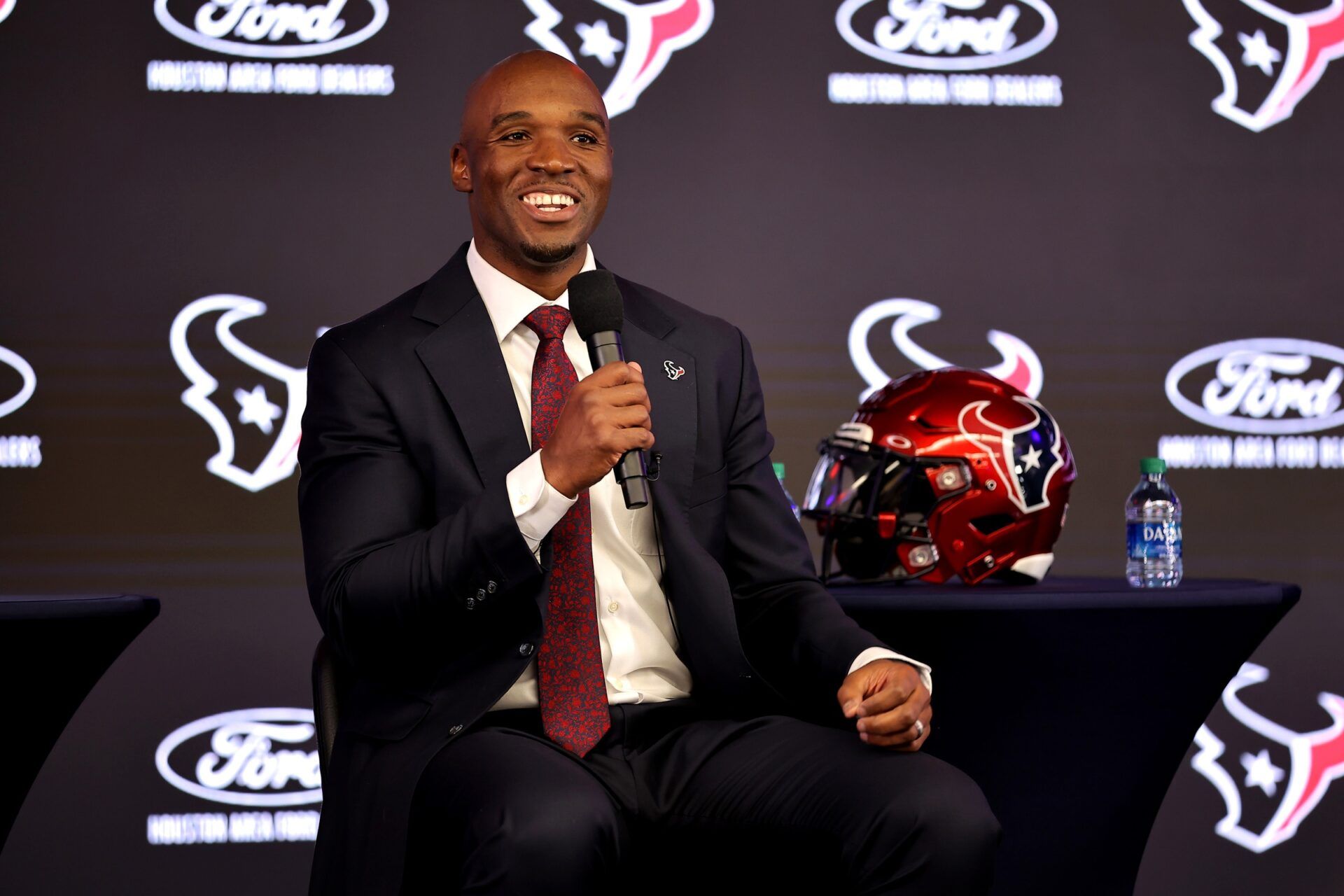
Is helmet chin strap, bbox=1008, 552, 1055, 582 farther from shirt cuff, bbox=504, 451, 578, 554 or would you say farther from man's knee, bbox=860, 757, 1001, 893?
shirt cuff, bbox=504, 451, 578, 554

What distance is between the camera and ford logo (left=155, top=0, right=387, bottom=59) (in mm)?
3541

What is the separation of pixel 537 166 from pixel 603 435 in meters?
0.64

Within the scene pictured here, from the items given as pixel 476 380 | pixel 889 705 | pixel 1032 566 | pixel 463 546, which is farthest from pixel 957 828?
pixel 1032 566

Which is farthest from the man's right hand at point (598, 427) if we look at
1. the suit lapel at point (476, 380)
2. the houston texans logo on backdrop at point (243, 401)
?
the houston texans logo on backdrop at point (243, 401)

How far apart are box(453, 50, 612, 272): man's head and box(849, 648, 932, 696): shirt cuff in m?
0.78

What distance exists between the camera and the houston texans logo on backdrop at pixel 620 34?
3.64m

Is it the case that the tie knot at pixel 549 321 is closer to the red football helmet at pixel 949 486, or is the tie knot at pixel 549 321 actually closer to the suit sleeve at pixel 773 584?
the suit sleeve at pixel 773 584

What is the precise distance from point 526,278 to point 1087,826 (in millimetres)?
1324

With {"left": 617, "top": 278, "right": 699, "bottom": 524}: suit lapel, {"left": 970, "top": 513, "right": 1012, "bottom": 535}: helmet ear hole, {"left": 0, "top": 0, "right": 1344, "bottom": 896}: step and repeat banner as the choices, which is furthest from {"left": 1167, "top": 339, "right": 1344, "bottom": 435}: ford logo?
{"left": 617, "top": 278, "right": 699, "bottom": 524}: suit lapel

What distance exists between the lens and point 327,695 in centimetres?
196

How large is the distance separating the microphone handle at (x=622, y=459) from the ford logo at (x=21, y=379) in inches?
89.3

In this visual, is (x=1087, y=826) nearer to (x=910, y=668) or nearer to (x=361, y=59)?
(x=910, y=668)

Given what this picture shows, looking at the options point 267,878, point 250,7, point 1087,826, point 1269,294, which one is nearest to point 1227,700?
point 1269,294

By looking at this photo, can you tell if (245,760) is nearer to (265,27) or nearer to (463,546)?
(265,27)
